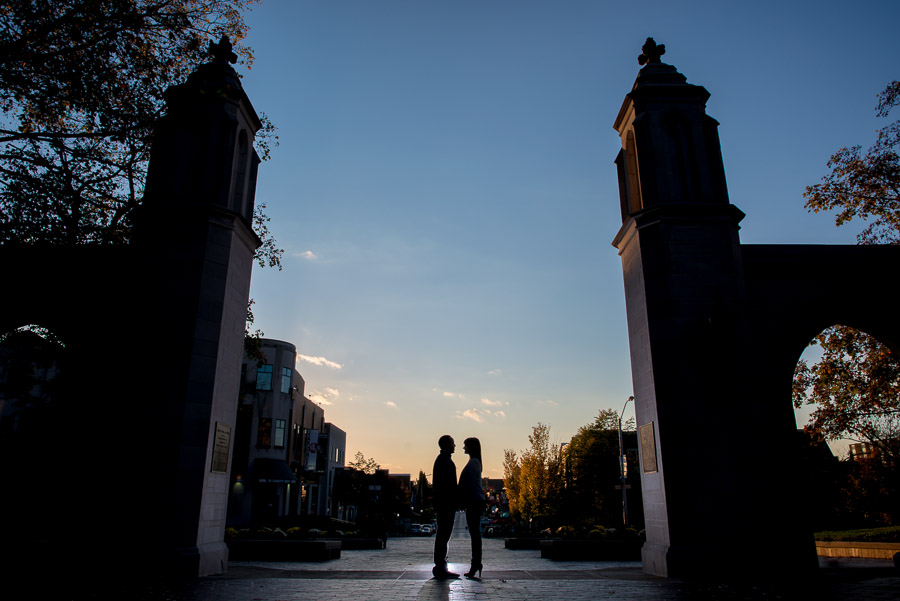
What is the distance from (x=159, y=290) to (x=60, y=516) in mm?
4174

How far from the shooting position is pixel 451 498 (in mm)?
8664

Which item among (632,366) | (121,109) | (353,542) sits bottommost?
(353,542)

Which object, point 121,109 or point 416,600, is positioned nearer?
point 416,600

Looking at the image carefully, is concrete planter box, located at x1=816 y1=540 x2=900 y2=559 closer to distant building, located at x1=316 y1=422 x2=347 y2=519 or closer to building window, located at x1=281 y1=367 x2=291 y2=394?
building window, located at x1=281 y1=367 x2=291 y2=394

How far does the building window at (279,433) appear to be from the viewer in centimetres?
4741

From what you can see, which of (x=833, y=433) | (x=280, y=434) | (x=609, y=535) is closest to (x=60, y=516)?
(x=609, y=535)

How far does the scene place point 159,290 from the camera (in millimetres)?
10477

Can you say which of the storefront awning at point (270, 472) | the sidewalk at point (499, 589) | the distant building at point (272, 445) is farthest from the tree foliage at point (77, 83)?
the storefront awning at point (270, 472)

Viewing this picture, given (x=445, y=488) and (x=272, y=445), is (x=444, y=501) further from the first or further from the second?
(x=272, y=445)

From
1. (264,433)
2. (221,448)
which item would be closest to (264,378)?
(264,433)

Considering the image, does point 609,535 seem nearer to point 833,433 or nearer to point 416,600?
point 833,433

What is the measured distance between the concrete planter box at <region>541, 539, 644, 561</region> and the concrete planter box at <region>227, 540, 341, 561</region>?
7080 mm

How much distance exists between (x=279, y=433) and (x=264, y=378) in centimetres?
478

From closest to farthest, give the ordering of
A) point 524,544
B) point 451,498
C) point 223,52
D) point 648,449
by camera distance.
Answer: point 451,498 → point 648,449 → point 223,52 → point 524,544
